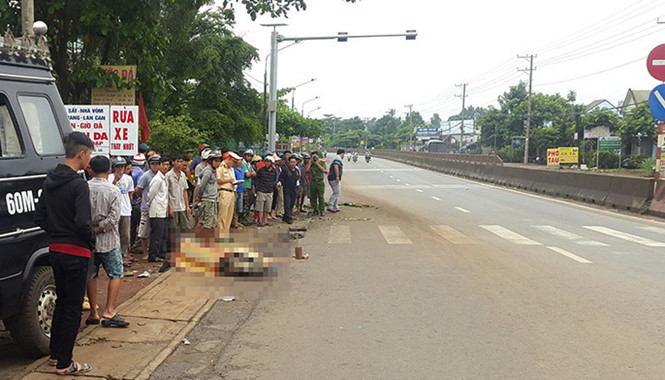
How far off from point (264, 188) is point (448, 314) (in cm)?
804

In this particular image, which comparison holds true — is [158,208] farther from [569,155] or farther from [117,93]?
[569,155]

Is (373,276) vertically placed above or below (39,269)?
below

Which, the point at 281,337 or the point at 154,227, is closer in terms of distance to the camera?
the point at 281,337

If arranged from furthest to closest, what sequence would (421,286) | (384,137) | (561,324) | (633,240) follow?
(384,137), (633,240), (421,286), (561,324)

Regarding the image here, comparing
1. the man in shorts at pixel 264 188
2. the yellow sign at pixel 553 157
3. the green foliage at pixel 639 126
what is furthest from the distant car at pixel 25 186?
the green foliage at pixel 639 126

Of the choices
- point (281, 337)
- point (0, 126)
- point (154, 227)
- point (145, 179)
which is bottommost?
point (281, 337)

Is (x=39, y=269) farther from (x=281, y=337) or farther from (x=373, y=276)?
(x=373, y=276)

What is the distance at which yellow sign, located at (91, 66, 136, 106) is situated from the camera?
10.4 m

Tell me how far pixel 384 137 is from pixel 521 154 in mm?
88039

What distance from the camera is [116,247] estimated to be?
18.2ft

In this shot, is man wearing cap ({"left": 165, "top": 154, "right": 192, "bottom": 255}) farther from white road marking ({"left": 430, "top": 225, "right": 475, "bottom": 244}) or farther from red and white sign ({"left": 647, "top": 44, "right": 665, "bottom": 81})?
red and white sign ({"left": 647, "top": 44, "right": 665, "bottom": 81})

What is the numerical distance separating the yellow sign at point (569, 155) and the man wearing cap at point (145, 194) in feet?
154

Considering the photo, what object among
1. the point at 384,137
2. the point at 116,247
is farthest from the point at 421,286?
the point at 384,137

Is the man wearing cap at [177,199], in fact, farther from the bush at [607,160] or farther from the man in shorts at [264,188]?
the bush at [607,160]
